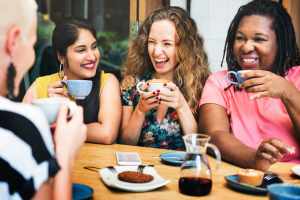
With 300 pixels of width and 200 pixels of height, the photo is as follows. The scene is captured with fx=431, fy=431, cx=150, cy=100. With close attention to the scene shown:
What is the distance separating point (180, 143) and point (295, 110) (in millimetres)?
620

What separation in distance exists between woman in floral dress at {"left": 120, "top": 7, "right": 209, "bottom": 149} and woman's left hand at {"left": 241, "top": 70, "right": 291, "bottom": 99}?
1.33 feet

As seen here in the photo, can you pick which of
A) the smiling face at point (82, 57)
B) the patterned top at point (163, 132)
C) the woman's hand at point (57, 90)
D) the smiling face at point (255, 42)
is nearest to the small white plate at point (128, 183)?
the woman's hand at point (57, 90)

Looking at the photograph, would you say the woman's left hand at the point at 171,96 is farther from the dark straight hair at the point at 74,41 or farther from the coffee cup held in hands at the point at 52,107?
the coffee cup held in hands at the point at 52,107

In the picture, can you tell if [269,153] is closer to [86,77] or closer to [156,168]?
[156,168]

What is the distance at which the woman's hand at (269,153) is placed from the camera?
1365 millimetres

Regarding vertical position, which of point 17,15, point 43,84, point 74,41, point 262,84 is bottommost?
point 43,84

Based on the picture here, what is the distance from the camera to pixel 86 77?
2.28 metres

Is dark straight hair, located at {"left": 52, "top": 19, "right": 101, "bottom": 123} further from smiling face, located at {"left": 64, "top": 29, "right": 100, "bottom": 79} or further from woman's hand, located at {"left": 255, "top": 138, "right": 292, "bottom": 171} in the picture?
woman's hand, located at {"left": 255, "top": 138, "right": 292, "bottom": 171}

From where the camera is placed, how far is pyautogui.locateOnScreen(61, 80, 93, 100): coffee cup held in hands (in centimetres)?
177

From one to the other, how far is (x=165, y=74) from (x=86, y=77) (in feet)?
1.37

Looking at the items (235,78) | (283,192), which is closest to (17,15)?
(283,192)

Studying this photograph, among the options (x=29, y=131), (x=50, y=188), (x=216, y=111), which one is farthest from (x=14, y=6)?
(x=216, y=111)

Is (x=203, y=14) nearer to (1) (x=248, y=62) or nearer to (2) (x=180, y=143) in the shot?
(1) (x=248, y=62)

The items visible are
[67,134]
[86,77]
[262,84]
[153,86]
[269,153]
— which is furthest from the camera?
[86,77]
